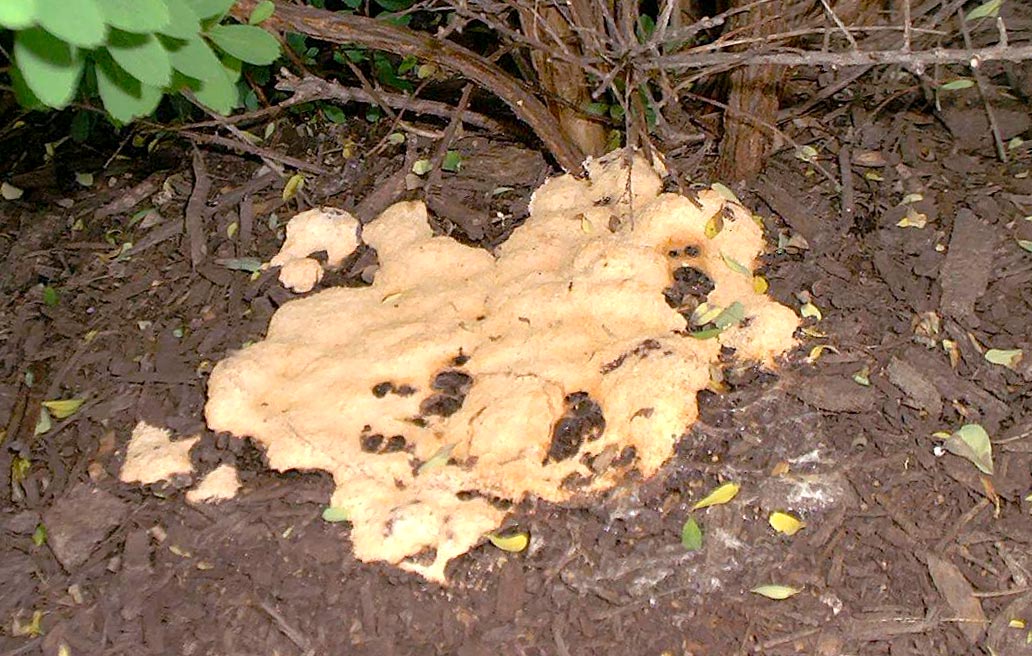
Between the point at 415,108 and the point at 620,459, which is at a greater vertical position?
the point at 415,108

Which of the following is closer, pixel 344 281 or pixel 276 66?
pixel 344 281

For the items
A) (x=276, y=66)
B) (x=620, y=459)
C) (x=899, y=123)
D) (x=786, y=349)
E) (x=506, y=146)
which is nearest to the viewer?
(x=620, y=459)

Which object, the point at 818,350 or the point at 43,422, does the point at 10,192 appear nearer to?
the point at 43,422

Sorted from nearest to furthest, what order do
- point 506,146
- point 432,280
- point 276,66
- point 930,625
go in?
point 930,625 → point 432,280 → point 506,146 → point 276,66

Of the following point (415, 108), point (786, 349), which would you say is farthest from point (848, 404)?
point (415, 108)

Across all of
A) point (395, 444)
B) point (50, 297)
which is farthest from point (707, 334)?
point (50, 297)

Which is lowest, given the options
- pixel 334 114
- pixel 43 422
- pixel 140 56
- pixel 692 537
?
pixel 43 422

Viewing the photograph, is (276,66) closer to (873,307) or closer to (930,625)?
(873,307)

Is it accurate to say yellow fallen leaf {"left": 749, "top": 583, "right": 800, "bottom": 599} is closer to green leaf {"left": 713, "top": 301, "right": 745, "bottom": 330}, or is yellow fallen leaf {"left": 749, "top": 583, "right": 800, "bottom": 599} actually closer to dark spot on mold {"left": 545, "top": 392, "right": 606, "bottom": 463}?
dark spot on mold {"left": 545, "top": 392, "right": 606, "bottom": 463}
